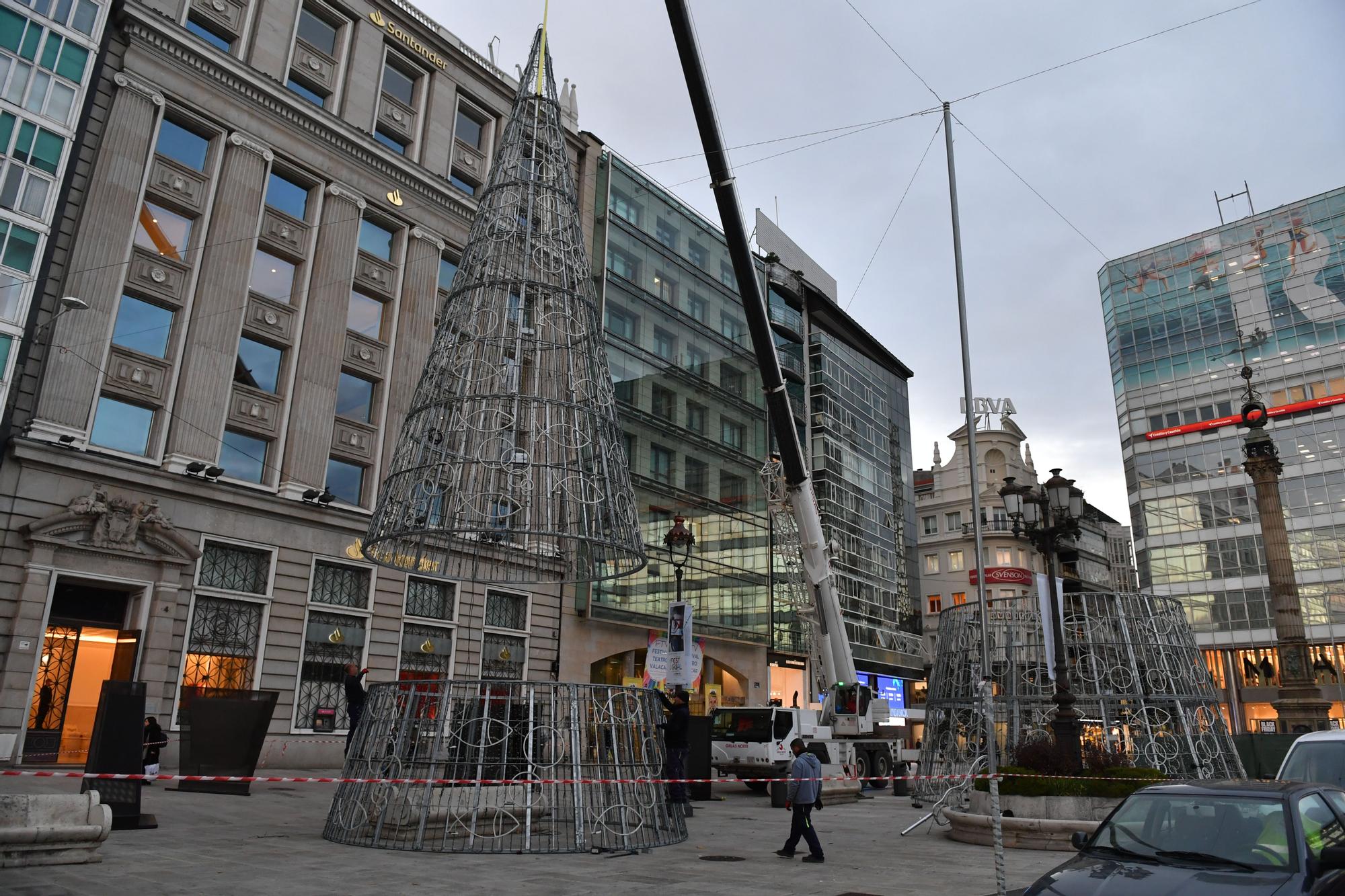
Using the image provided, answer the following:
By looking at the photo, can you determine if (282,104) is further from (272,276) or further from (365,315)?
(365,315)

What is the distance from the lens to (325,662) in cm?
2741

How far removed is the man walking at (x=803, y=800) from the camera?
37.7ft

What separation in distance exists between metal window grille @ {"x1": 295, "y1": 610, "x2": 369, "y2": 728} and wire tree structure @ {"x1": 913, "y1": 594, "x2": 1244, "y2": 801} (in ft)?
59.8

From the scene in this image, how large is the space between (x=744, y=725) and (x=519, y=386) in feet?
55.0

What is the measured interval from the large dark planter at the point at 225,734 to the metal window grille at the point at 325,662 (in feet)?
32.2

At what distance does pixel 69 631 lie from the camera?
75.5 feet

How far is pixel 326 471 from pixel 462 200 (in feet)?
39.6

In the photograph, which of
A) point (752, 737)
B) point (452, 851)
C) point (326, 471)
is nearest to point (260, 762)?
point (326, 471)

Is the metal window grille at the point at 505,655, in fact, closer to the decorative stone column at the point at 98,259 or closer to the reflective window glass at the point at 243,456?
the reflective window glass at the point at 243,456

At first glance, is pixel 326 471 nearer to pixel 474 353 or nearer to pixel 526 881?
pixel 474 353

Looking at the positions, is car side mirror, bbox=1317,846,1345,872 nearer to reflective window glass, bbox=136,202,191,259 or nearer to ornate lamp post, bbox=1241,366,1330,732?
ornate lamp post, bbox=1241,366,1330,732

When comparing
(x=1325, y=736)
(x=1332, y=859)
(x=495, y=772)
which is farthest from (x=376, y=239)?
(x=1332, y=859)

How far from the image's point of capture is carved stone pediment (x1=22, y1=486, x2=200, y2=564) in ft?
71.7

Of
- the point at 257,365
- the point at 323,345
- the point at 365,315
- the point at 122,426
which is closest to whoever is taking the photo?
the point at 122,426
